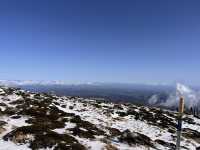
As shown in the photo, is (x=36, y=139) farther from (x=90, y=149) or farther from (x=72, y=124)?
Result: (x=72, y=124)

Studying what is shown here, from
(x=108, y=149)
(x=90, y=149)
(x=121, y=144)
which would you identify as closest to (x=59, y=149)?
(x=90, y=149)

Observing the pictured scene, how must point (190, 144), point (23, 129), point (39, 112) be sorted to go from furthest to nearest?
point (39, 112)
point (190, 144)
point (23, 129)

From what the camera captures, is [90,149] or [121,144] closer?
[90,149]

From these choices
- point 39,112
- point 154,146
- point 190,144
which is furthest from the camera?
point 39,112

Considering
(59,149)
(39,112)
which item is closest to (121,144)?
(59,149)

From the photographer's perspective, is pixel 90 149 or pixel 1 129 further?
pixel 1 129

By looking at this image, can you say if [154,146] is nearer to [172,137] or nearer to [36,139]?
[172,137]

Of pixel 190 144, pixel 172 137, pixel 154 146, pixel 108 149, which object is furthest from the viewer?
pixel 172 137

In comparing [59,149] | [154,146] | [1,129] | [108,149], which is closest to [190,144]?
[154,146]

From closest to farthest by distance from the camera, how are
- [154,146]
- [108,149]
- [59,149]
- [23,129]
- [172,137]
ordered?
1. [59,149]
2. [108,149]
3. [23,129]
4. [154,146]
5. [172,137]
